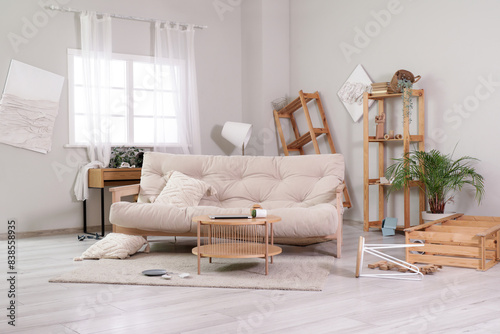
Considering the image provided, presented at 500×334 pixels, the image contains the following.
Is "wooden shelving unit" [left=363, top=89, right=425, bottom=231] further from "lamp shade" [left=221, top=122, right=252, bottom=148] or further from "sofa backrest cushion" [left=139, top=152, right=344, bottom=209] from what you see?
"lamp shade" [left=221, top=122, right=252, bottom=148]

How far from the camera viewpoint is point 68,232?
566cm

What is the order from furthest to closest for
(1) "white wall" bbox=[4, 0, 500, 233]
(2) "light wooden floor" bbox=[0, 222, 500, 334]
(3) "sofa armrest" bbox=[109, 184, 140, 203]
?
1. (1) "white wall" bbox=[4, 0, 500, 233]
2. (3) "sofa armrest" bbox=[109, 184, 140, 203]
3. (2) "light wooden floor" bbox=[0, 222, 500, 334]

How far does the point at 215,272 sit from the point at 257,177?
1.31 meters

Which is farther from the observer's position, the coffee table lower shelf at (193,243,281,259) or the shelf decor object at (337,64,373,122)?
the shelf decor object at (337,64,373,122)

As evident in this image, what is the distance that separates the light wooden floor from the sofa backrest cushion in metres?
1.01

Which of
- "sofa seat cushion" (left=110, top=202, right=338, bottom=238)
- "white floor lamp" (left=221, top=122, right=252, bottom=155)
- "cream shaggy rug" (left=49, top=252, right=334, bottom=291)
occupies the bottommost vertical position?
"cream shaggy rug" (left=49, top=252, right=334, bottom=291)

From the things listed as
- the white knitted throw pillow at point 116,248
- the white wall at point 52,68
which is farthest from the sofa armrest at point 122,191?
the white wall at point 52,68

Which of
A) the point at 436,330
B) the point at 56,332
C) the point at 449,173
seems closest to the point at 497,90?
the point at 449,173

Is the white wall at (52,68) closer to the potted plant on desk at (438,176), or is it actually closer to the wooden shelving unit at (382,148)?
the wooden shelving unit at (382,148)

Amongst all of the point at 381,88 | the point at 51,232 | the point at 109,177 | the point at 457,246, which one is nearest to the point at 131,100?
the point at 109,177

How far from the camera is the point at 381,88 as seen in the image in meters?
5.40

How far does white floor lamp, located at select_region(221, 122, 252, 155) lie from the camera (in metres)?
6.19

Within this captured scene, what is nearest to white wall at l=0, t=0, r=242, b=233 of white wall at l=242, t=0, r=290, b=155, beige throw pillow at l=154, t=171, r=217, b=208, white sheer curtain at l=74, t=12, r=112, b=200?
white sheer curtain at l=74, t=12, r=112, b=200

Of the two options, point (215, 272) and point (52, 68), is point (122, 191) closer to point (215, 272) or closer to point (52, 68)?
point (215, 272)
